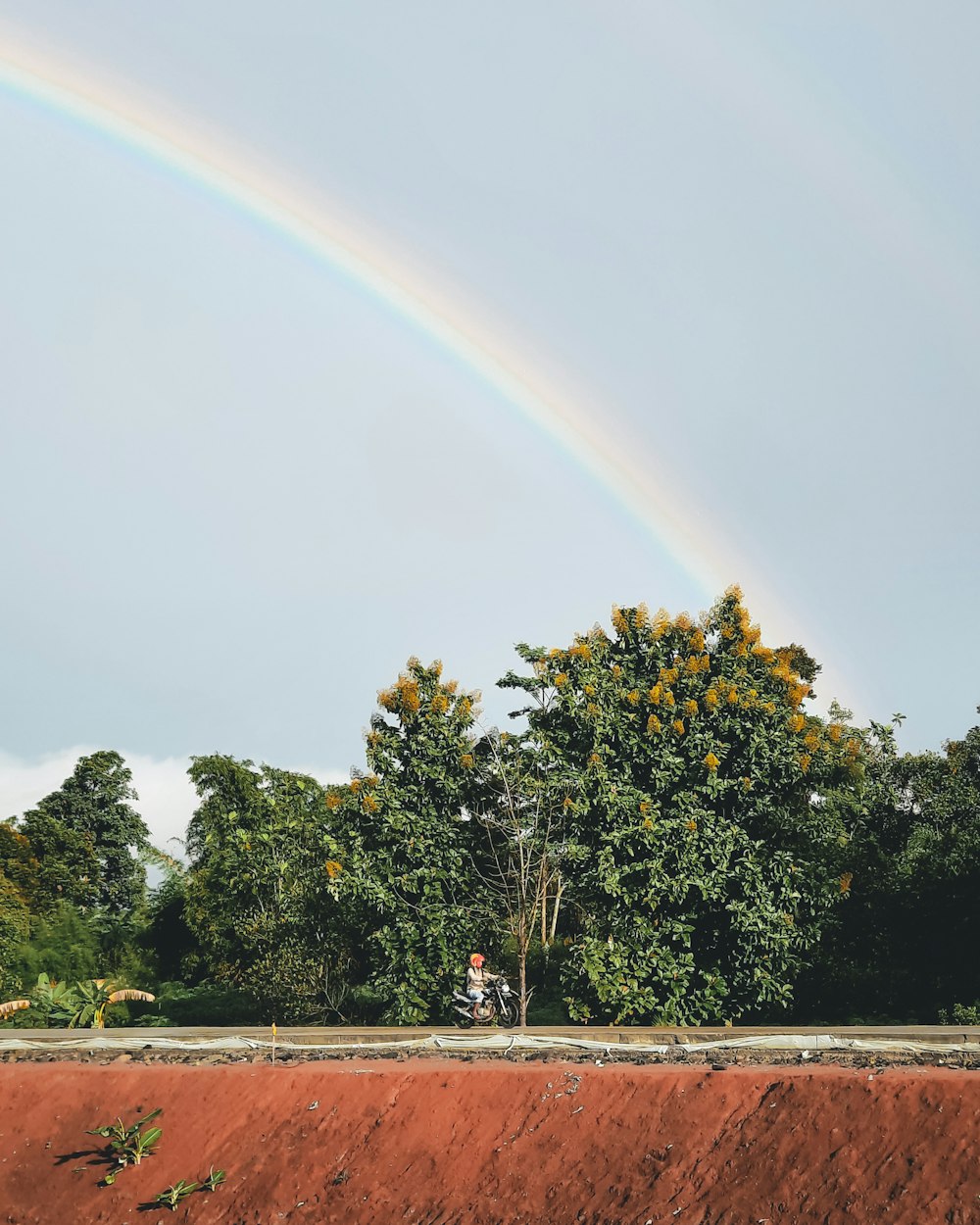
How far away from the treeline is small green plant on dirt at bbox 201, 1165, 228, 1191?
17.9ft

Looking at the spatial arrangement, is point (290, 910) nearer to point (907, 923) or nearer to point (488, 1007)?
point (488, 1007)

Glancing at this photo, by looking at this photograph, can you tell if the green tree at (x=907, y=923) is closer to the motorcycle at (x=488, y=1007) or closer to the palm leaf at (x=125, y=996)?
the motorcycle at (x=488, y=1007)


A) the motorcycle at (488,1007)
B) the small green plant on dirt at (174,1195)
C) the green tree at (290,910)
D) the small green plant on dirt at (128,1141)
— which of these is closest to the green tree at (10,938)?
the green tree at (290,910)

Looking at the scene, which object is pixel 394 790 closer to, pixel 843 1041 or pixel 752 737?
pixel 752 737

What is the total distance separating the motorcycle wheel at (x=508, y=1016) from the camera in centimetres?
1528

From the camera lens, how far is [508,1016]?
50.8 ft

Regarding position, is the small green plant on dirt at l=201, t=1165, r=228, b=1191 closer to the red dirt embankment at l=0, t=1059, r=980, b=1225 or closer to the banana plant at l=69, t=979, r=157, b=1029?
the red dirt embankment at l=0, t=1059, r=980, b=1225

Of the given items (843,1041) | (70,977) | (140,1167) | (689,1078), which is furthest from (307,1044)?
(70,977)

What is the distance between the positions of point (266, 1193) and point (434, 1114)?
1.70 meters

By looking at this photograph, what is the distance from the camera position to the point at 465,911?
16109mm

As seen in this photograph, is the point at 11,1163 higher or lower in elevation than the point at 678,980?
lower

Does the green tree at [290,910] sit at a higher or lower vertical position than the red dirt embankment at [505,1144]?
higher

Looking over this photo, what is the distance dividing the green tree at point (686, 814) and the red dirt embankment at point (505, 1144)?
4.76 meters

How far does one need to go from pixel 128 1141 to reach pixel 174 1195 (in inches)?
39.1
